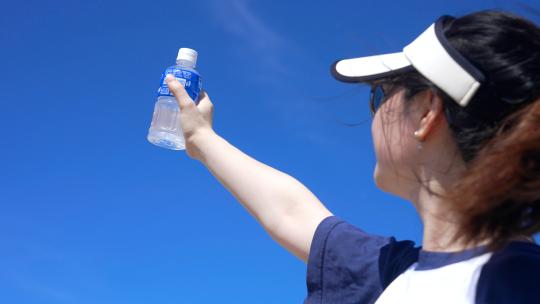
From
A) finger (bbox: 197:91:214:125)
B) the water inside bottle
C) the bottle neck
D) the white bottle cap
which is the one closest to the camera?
finger (bbox: 197:91:214:125)

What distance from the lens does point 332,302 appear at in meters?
2.99

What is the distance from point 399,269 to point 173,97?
182 cm

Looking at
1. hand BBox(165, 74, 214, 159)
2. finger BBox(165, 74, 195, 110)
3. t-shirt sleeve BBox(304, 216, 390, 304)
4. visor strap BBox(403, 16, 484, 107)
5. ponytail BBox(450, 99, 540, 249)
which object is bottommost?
ponytail BBox(450, 99, 540, 249)

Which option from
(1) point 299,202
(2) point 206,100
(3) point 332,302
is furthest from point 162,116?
(3) point 332,302

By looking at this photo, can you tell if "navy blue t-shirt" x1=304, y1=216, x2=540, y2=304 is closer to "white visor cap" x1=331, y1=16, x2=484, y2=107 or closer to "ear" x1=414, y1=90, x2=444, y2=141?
"ear" x1=414, y1=90, x2=444, y2=141

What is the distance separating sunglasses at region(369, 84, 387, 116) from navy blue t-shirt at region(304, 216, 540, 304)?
61 cm

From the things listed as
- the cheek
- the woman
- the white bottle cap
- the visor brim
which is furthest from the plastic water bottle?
the cheek

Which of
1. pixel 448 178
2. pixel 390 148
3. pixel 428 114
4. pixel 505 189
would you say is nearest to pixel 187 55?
pixel 390 148

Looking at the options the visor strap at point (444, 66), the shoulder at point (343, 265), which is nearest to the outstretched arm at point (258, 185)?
the shoulder at point (343, 265)

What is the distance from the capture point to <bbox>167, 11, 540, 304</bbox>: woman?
7.23ft

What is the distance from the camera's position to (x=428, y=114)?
2.69m

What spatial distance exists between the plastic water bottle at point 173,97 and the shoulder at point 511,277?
7.30ft

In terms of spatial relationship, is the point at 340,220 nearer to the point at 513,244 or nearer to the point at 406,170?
the point at 406,170

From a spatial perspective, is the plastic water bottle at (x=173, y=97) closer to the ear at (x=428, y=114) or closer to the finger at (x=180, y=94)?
the finger at (x=180, y=94)
